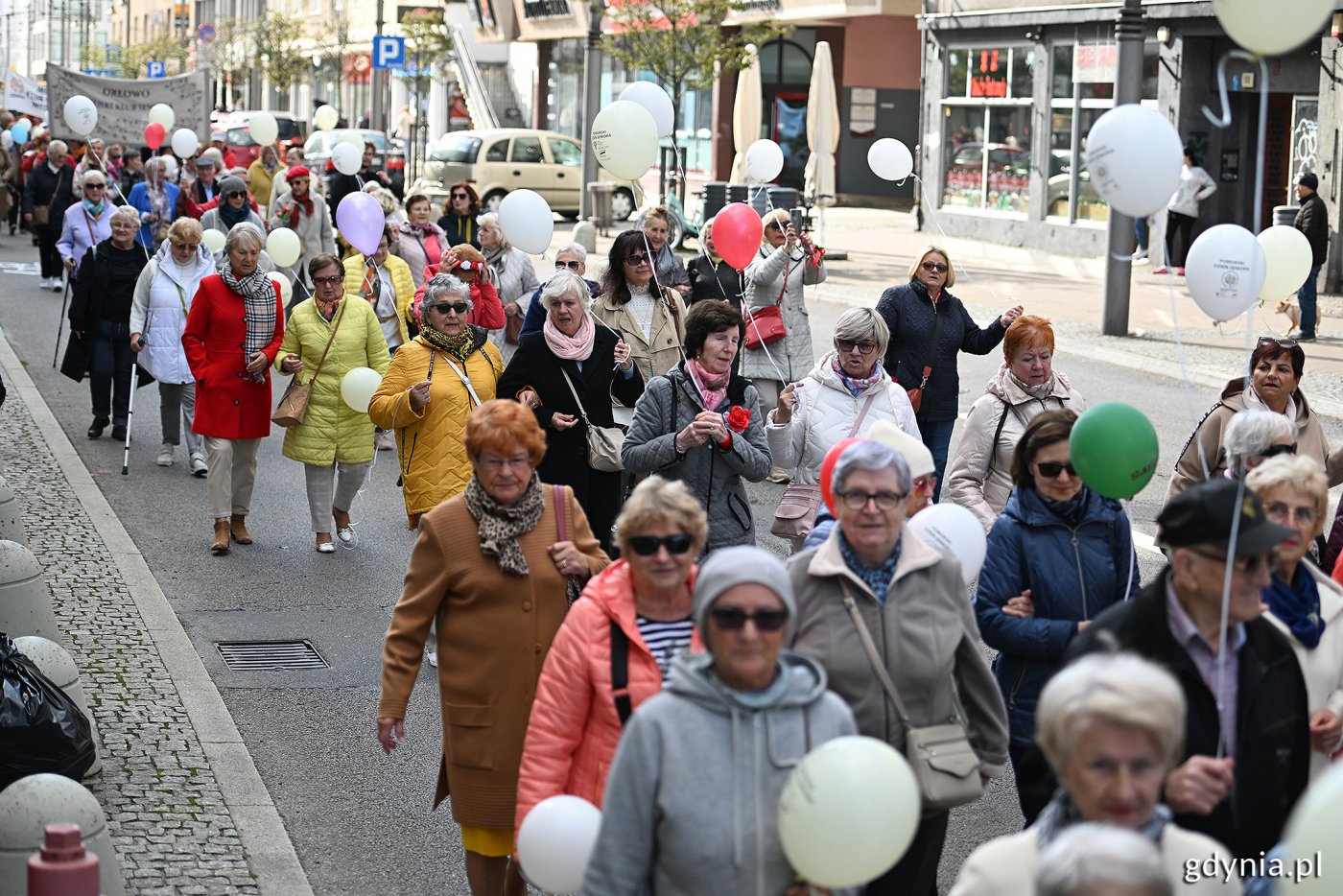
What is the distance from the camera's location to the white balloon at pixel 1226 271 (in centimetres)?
726

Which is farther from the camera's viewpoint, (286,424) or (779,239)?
(779,239)

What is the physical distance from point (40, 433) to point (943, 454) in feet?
24.0

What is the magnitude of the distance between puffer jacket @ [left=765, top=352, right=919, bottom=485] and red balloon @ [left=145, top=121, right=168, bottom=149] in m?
19.8

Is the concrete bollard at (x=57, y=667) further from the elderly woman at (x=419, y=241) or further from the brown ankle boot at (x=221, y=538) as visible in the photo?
the elderly woman at (x=419, y=241)

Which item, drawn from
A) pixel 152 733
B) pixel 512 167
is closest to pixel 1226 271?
pixel 152 733

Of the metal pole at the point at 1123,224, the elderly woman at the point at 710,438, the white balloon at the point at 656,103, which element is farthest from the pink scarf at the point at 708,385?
the metal pole at the point at 1123,224

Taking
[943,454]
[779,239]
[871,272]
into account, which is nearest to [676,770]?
[943,454]

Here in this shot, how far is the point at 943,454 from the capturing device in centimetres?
1077

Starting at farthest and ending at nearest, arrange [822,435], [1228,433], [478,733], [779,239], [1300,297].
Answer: [1300,297] → [779,239] → [822,435] → [1228,433] → [478,733]

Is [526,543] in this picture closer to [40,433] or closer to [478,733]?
[478,733]

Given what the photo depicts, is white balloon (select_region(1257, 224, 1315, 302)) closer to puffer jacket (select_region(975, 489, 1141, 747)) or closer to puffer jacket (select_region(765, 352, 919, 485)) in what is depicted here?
puffer jacket (select_region(765, 352, 919, 485))

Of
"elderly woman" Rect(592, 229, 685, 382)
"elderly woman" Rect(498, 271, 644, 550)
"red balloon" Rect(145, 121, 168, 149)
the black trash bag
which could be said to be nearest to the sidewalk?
the black trash bag

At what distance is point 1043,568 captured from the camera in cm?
553

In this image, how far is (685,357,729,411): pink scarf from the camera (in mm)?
7383
